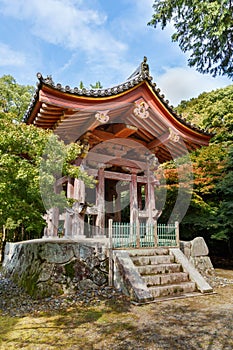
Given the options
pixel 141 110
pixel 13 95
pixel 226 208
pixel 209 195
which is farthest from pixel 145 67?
pixel 13 95

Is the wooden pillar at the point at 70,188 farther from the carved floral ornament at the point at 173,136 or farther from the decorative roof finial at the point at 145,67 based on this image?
the decorative roof finial at the point at 145,67

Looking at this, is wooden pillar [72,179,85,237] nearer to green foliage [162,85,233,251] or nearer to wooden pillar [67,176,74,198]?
wooden pillar [67,176,74,198]

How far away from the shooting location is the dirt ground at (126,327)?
9.13 feet

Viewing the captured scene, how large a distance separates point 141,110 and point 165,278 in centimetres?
425

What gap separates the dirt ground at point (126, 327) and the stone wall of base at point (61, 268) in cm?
74

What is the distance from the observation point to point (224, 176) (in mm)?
10156

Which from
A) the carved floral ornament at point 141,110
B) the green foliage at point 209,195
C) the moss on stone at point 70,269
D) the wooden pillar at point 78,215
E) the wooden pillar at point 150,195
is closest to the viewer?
the moss on stone at point 70,269

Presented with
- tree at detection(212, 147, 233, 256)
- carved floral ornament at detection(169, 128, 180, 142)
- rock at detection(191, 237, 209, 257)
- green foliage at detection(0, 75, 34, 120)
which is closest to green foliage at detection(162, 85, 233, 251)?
tree at detection(212, 147, 233, 256)

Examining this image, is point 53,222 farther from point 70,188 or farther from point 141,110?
point 141,110

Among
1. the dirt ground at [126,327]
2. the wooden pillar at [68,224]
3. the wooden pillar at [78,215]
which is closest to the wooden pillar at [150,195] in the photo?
the wooden pillar at [78,215]

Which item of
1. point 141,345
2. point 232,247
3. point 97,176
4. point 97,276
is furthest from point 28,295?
point 232,247

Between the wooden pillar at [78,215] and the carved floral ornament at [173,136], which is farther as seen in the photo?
the carved floral ornament at [173,136]

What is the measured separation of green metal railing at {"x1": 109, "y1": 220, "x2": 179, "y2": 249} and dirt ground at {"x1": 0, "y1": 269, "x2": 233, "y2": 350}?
4.87 feet

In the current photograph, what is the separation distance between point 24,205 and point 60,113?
268 centimetres
